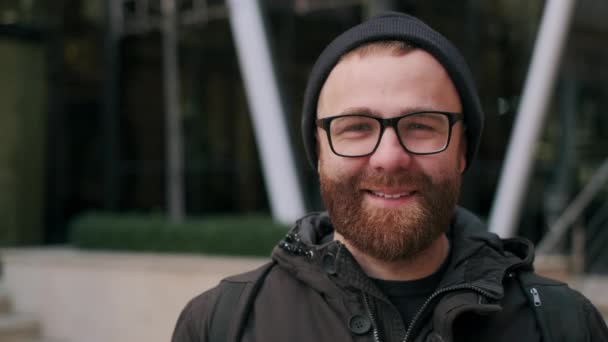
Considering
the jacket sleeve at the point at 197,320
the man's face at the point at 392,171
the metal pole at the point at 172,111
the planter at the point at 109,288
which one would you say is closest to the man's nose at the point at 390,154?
the man's face at the point at 392,171

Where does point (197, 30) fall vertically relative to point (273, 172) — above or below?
above

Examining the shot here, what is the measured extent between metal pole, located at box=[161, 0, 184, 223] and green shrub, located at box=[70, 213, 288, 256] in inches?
63.7

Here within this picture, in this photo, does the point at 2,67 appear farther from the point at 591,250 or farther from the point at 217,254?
the point at 591,250

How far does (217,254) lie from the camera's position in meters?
9.69

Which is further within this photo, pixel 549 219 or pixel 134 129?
pixel 134 129

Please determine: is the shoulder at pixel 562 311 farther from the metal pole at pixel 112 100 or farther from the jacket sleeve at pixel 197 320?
the metal pole at pixel 112 100

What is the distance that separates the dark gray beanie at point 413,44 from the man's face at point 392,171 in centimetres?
2

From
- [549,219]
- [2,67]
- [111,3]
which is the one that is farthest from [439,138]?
[2,67]

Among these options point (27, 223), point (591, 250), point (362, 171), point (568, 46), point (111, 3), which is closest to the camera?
point (362, 171)

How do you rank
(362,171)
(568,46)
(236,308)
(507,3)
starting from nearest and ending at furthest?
(362,171)
(236,308)
(507,3)
(568,46)

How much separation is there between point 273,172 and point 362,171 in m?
8.42

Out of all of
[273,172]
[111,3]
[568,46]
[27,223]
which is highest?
[111,3]

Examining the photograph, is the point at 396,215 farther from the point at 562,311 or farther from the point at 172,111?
the point at 172,111

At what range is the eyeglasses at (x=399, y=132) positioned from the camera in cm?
168
